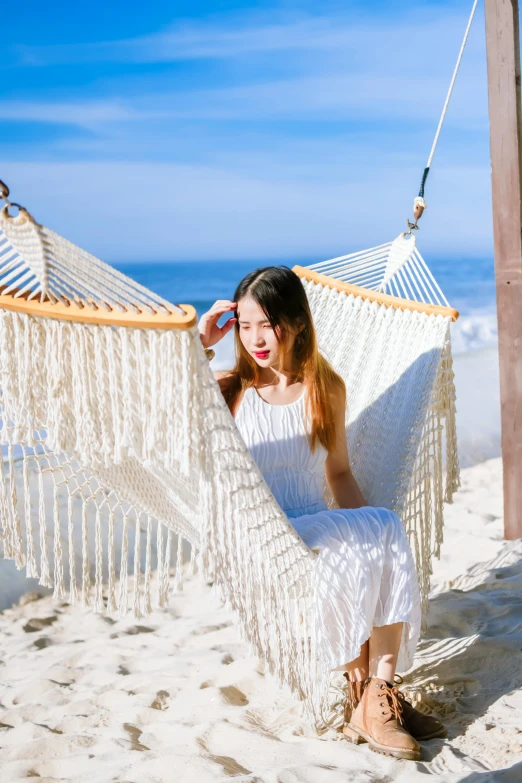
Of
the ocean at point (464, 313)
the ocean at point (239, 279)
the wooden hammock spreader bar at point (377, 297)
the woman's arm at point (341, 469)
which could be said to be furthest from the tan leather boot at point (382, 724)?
the ocean at point (239, 279)

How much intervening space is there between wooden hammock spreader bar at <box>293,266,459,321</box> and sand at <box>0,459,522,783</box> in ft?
2.25

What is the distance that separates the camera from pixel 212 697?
1545 millimetres

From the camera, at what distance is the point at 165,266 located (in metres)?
19.5

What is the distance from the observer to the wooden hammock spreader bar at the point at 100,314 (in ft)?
3.43

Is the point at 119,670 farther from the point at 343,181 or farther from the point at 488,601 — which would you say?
the point at 343,181

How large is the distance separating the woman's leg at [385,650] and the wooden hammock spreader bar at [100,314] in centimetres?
63

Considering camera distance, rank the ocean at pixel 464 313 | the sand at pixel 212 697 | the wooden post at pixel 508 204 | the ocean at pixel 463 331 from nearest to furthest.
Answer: the sand at pixel 212 697 → the wooden post at pixel 508 204 → the ocean at pixel 463 331 → the ocean at pixel 464 313

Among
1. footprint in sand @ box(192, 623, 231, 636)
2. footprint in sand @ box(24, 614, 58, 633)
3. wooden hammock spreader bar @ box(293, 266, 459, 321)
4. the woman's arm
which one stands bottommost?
footprint in sand @ box(24, 614, 58, 633)

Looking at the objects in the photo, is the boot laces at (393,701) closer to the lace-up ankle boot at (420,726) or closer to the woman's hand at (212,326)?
the lace-up ankle boot at (420,726)

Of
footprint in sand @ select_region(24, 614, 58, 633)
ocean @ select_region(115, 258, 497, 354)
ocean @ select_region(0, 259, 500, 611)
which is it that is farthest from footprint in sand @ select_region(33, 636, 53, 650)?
ocean @ select_region(115, 258, 497, 354)

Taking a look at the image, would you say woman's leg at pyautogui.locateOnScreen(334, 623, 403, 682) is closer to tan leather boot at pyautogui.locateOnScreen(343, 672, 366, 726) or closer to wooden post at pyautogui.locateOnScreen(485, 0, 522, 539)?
tan leather boot at pyautogui.locateOnScreen(343, 672, 366, 726)

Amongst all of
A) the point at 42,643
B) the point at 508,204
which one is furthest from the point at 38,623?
the point at 508,204

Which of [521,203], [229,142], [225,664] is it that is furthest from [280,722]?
[229,142]

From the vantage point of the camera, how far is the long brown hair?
1481mm
